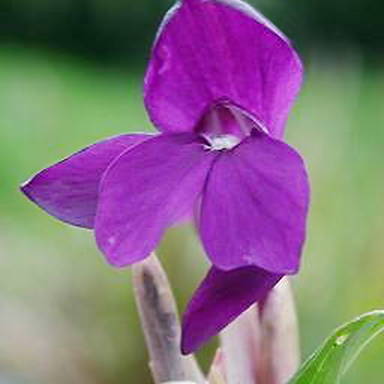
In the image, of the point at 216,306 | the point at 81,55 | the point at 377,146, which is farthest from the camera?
the point at 81,55

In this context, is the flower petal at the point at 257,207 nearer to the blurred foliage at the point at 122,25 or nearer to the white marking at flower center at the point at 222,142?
the white marking at flower center at the point at 222,142

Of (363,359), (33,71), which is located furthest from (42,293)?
(33,71)

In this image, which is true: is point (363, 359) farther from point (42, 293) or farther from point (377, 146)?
point (377, 146)

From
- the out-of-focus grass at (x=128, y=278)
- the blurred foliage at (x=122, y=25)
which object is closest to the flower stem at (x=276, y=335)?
the out-of-focus grass at (x=128, y=278)

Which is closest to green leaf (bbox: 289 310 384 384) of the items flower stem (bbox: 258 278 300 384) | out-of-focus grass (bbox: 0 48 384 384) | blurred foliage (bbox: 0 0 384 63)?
flower stem (bbox: 258 278 300 384)

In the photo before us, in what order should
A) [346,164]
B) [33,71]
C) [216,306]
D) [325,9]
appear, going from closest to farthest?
1. [216,306]
2. [346,164]
3. [33,71]
4. [325,9]

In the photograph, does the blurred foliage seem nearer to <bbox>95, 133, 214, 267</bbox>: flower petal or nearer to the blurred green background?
the blurred green background
